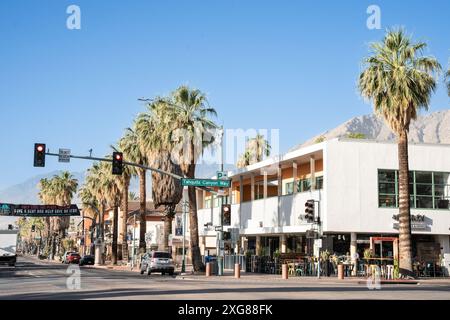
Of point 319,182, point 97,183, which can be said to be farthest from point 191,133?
point 97,183

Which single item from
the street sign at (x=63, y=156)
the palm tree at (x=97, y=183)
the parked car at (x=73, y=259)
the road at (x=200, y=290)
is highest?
the palm tree at (x=97, y=183)

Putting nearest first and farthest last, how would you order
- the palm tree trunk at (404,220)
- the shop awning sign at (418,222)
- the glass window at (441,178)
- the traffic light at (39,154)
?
the traffic light at (39,154) < the palm tree trunk at (404,220) < the shop awning sign at (418,222) < the glass window at (441,178)

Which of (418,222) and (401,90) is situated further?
(418,222)

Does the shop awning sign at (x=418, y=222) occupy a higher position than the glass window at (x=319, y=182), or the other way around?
the glass window at (x=319, y=182)

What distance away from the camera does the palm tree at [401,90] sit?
123ft

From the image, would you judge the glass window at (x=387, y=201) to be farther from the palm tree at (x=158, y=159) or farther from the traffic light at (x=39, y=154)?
the traffic light at (x=39, y=154)

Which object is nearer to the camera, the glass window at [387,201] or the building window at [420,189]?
the glass window at [387,201]

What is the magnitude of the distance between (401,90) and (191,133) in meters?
14.9

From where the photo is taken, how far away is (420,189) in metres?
44.7

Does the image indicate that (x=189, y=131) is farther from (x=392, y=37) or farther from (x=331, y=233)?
(x=392, y=37)

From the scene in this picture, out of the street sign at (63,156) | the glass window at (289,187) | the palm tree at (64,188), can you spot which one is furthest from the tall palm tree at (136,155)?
the palm tree at (64,188)

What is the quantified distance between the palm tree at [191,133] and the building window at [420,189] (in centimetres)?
1263

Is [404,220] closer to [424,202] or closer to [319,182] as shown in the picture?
[424,202]
